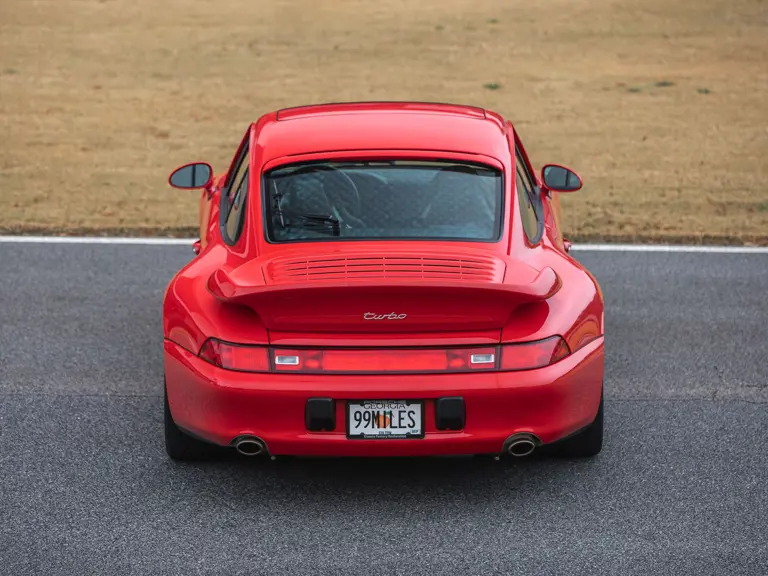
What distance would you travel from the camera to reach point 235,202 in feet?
20.7

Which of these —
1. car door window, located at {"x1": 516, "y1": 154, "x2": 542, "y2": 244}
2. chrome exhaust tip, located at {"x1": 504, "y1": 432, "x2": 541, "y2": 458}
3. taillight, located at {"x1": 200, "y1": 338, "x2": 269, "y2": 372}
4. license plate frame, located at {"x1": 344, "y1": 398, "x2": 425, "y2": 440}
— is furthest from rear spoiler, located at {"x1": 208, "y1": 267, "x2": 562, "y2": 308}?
car door window, located at {"x1": 516, "y1": 154, "x2": 542, "y2": 244}

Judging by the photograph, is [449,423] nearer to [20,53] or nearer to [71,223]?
[71,223]

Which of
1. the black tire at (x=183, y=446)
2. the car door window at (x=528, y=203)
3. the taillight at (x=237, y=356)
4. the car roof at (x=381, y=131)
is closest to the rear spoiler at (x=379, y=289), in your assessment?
the taillight at (x=237, y=356)

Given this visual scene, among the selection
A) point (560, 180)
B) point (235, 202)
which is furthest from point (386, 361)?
point (560, 180)

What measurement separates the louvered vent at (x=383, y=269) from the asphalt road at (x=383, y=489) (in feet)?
3.29

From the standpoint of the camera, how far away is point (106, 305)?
27.3ft

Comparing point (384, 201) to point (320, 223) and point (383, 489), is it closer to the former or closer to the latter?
point (320, 223)

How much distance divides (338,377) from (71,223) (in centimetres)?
660

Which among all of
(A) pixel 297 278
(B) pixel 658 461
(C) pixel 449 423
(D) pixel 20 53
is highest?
(A) pixel 297 278

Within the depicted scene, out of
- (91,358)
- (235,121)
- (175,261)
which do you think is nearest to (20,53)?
(235,121)

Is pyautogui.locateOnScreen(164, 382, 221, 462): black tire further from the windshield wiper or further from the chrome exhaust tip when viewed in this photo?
the chrome exhaust tip

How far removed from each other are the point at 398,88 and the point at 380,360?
13.7 m

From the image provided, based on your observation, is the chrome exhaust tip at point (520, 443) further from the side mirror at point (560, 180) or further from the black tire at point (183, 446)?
the side mirror at point (560, 180)

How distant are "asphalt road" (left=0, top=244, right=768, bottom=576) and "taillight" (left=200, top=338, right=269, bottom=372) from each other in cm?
65
